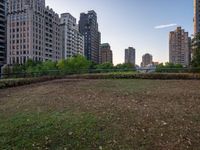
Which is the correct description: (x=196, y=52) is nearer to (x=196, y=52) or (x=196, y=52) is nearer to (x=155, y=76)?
(x=196, y=52)

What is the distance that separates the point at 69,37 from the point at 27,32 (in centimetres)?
3320

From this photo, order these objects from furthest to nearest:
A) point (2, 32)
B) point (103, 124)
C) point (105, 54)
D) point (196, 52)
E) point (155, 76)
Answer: point (105, 54) < point (2, 32) < point (196, 52) < point (155, 76) < point (103, 124)

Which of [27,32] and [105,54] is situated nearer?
[27,32]

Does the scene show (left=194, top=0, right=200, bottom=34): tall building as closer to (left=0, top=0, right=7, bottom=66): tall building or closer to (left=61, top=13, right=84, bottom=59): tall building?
(left=61, top=13, right=84, bottom=59): tall building

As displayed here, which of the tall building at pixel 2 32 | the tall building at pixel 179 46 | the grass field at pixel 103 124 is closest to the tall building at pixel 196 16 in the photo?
the tall building at pixel 179 46

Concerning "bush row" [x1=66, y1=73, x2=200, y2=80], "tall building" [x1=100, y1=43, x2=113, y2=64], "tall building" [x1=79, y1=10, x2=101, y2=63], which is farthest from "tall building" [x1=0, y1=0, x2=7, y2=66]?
"bush row" [x1=66, y1=73, x2=200, y2=80]

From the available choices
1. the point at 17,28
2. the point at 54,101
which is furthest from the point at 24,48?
the point at 54,101

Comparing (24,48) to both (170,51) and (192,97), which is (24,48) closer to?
(170,51)

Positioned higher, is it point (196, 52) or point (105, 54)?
point (105, 54)

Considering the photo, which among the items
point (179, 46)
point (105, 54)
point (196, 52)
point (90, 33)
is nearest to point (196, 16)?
point (179, 46)

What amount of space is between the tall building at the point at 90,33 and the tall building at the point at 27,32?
202ft

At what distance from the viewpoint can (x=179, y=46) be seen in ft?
422

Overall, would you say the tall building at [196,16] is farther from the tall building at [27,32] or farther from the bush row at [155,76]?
the bush row at [155,76]

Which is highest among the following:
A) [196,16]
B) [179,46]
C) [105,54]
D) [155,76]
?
[196,16]
